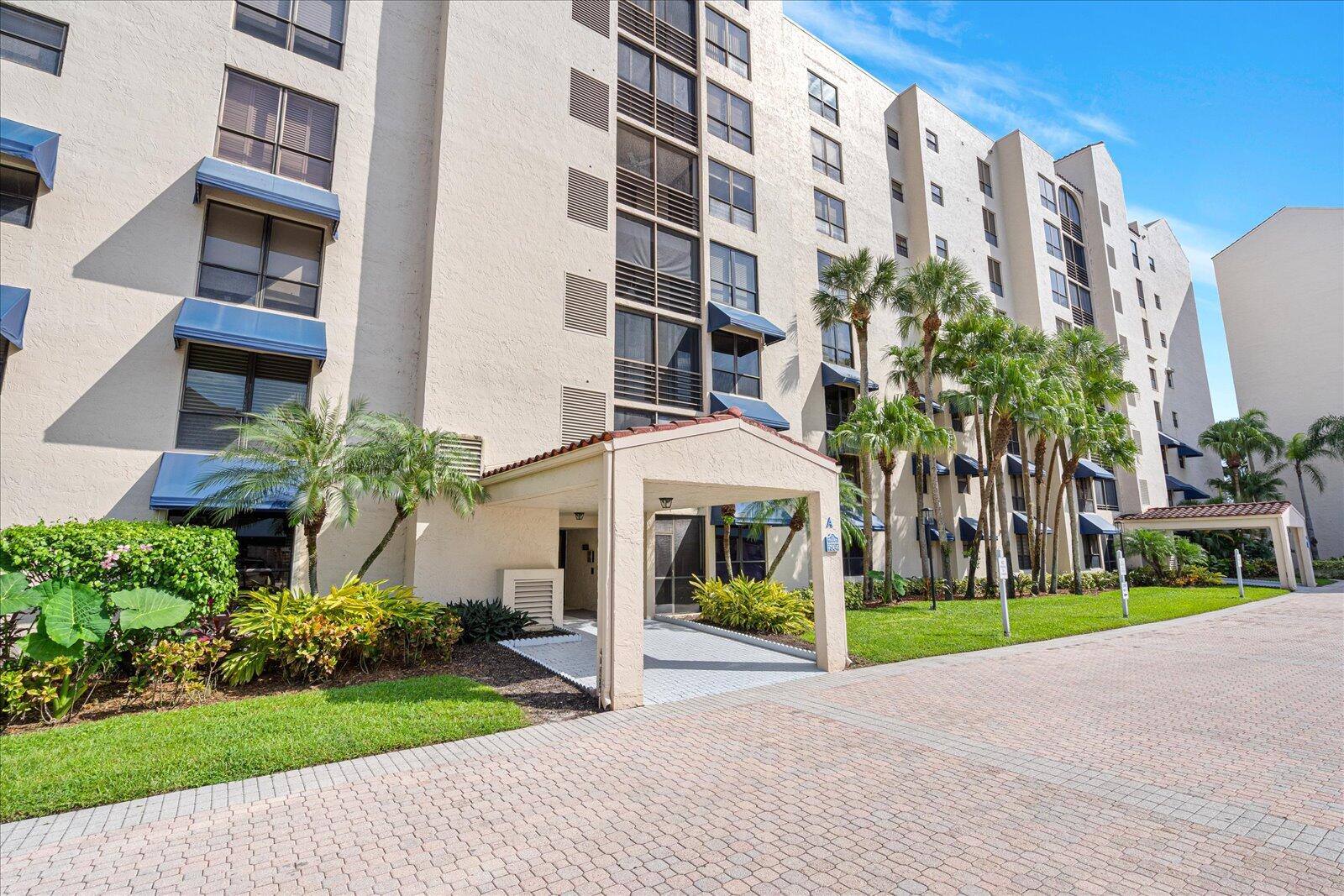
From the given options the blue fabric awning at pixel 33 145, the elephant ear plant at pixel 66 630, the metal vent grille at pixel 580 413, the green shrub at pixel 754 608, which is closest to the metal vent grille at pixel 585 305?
the metal vent grille at pixel 580 413

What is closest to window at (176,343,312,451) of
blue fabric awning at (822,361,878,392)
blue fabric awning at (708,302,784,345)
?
blue fabric awning at (708,302,784,345)

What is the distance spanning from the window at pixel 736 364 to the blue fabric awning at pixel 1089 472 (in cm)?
2005

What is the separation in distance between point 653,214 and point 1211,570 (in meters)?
35.1

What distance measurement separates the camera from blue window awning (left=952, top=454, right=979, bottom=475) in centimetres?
2738

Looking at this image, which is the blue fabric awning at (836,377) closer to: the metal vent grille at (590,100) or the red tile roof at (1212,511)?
the metal vent grille at (590,100)

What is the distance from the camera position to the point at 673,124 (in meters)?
21.7

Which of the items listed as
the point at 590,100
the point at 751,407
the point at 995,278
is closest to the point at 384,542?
the point at 751,407

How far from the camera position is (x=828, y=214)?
89.8 ft

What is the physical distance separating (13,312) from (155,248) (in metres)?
2.77

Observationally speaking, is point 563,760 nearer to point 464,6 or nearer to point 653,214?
point 653,214

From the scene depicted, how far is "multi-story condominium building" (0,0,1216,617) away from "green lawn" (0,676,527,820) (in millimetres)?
5528

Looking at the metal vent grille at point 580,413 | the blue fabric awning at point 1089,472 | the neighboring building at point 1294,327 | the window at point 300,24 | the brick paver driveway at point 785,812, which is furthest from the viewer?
the neighboring building at point 1294,327

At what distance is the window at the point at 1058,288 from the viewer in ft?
119

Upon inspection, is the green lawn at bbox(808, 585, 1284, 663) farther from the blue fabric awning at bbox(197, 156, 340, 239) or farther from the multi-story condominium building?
the blue fabric awning at bbox(197, 156, 340, 239)
